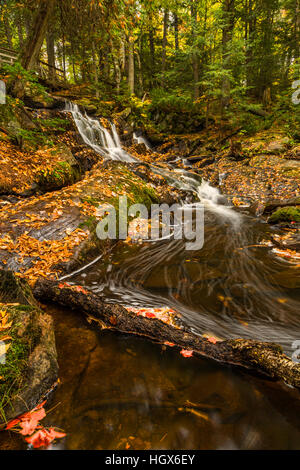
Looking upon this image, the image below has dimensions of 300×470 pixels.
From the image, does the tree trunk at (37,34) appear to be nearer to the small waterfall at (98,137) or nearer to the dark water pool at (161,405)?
the small waterfall at (98,137)

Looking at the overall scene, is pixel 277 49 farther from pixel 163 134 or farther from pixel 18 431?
pixel 18 431

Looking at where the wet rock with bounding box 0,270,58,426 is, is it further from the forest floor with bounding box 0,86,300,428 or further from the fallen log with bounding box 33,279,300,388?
the fallen log with bounding box 33,279,300,388

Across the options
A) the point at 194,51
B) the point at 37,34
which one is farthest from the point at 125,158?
the point at 194,51

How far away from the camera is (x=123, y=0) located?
5809 mm

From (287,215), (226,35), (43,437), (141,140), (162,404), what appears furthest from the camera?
(141,140)

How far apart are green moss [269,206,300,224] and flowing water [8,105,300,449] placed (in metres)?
2.32

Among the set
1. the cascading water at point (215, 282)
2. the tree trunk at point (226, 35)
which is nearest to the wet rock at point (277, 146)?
the tree trunk at point (226, 35)

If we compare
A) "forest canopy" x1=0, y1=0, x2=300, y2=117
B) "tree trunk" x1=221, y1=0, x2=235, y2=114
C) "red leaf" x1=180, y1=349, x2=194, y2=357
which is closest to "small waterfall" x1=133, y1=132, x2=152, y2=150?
"forest canopy" x1=0, y1=0, x2=300, y2=117

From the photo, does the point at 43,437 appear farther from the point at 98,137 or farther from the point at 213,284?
the point at 98,137

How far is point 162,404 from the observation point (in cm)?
186

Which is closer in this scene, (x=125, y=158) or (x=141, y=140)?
(x=125, y=158)

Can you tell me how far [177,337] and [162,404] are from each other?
0.68 m

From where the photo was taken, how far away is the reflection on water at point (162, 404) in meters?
1.60
